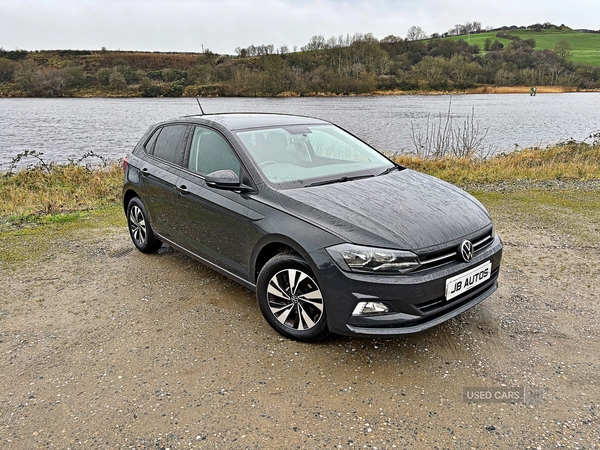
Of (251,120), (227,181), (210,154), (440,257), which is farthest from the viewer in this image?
(251,120)

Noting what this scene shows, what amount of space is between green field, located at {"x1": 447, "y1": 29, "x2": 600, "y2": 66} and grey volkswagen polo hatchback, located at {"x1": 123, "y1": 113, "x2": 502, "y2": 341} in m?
96.5

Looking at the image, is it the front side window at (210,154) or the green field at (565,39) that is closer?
the front side window at (210,154)

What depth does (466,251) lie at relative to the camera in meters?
3.14

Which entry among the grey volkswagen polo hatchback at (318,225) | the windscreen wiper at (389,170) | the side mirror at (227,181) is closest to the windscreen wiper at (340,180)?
the grey volkswagen polo hatchback at (318,225)

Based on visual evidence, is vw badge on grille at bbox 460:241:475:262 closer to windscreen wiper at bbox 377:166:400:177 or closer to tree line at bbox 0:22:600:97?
windscreen wiper at bbox 377:166:400:177

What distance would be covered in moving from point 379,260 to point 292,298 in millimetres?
770

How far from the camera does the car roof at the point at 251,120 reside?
424 cm

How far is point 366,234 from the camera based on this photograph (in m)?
3.00

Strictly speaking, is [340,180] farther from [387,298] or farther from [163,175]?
[163,175]

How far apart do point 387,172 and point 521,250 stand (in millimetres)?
2348

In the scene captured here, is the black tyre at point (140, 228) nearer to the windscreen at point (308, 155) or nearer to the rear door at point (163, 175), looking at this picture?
the rear door at point (163, 175)

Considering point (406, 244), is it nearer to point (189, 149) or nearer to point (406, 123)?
point (189, 149)

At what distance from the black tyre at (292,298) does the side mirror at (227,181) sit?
2.27 ft

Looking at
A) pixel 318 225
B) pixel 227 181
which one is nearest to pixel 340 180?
pixel 318 225
